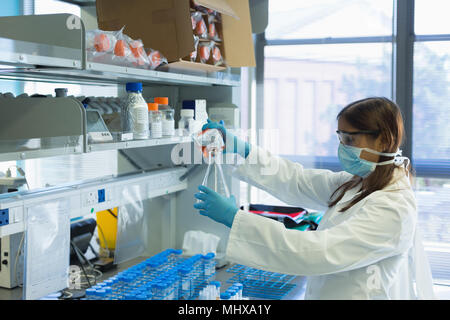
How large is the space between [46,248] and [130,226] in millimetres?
741

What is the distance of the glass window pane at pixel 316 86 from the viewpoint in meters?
3.46

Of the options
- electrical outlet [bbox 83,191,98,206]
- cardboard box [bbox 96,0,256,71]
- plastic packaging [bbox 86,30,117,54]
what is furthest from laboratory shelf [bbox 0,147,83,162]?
cardboard box [bbox 96,0,256,71]

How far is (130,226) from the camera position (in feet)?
8.39

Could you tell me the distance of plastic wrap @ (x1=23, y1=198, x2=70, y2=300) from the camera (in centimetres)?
176

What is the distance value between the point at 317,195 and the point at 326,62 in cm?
185

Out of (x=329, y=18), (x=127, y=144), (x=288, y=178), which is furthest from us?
(x=329, y=18)

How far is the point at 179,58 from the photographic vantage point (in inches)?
80.6

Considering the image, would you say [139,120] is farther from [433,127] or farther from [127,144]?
[433,127]

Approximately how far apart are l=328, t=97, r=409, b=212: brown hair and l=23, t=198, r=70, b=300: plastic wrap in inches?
43.3

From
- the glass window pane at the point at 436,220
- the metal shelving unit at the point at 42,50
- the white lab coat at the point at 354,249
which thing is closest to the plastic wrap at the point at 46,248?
the metal shelving unit at the point at 42,50

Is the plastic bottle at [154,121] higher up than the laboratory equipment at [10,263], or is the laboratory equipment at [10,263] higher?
the plastic bottle at [154,121]

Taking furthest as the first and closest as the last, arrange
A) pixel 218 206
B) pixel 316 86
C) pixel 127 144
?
1. pixel 316 86
2. pixel 127 144
3. pixel 218 206

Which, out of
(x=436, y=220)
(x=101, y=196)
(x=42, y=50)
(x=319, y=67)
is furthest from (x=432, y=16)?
(x=42, y=50)

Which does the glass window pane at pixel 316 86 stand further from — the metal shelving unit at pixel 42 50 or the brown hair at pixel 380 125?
the metal shelving unit at pixel 42 50
